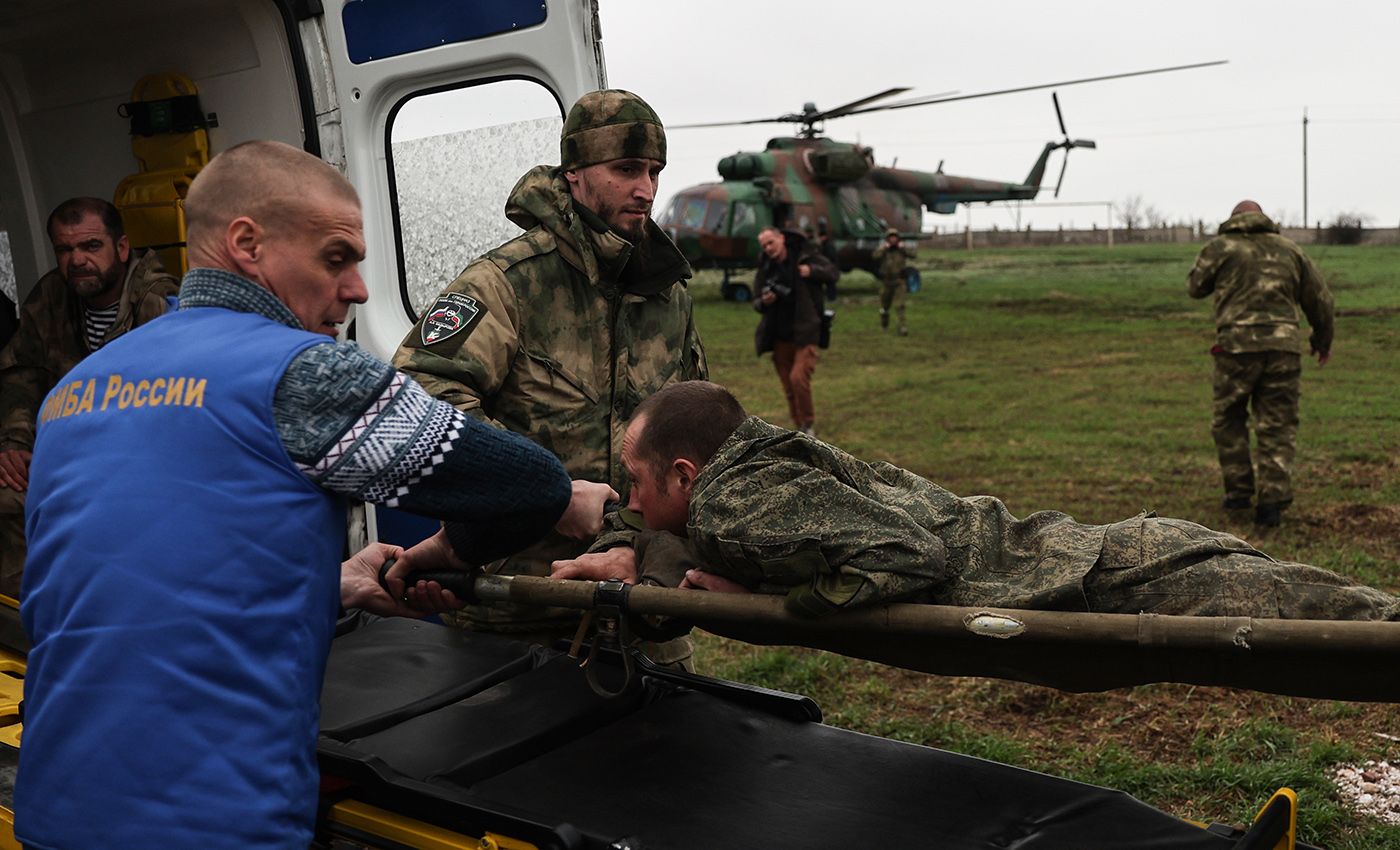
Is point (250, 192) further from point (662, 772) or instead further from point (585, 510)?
point (662, 772)

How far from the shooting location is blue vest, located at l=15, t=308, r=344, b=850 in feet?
5.70

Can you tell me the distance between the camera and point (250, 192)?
189cm

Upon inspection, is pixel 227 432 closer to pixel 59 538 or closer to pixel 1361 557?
pixel 59 538

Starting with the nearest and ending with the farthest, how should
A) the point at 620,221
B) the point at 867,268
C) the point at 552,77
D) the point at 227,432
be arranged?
the point at 227,432 → the point at 620,221 → the point at 552,77 → the point at 867,268

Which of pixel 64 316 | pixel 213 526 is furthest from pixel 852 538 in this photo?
pixel 64 316

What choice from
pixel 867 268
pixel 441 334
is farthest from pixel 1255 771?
pixel 867 268

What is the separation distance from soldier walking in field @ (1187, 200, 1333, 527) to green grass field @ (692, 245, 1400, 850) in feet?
0.88

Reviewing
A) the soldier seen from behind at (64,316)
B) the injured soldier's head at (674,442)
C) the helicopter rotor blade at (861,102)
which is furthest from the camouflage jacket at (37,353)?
the helicopter rotor blade at (861,102)

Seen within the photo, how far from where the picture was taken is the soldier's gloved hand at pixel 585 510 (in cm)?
248

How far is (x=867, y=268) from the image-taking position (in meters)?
27.6

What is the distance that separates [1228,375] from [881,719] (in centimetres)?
436

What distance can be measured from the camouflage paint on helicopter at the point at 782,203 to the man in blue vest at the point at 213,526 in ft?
72.6

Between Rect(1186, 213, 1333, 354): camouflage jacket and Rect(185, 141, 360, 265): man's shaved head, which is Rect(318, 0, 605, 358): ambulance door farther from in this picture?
Rect(1186, 213, 1333, 354): camouflage jacket

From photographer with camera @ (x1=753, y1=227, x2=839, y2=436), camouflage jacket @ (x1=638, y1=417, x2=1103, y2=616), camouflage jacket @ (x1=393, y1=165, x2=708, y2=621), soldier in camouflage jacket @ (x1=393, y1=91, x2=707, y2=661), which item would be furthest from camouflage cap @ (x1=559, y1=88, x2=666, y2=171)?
photographer with camera @ (x1=753, y1=227, x2=839, y2=436)
